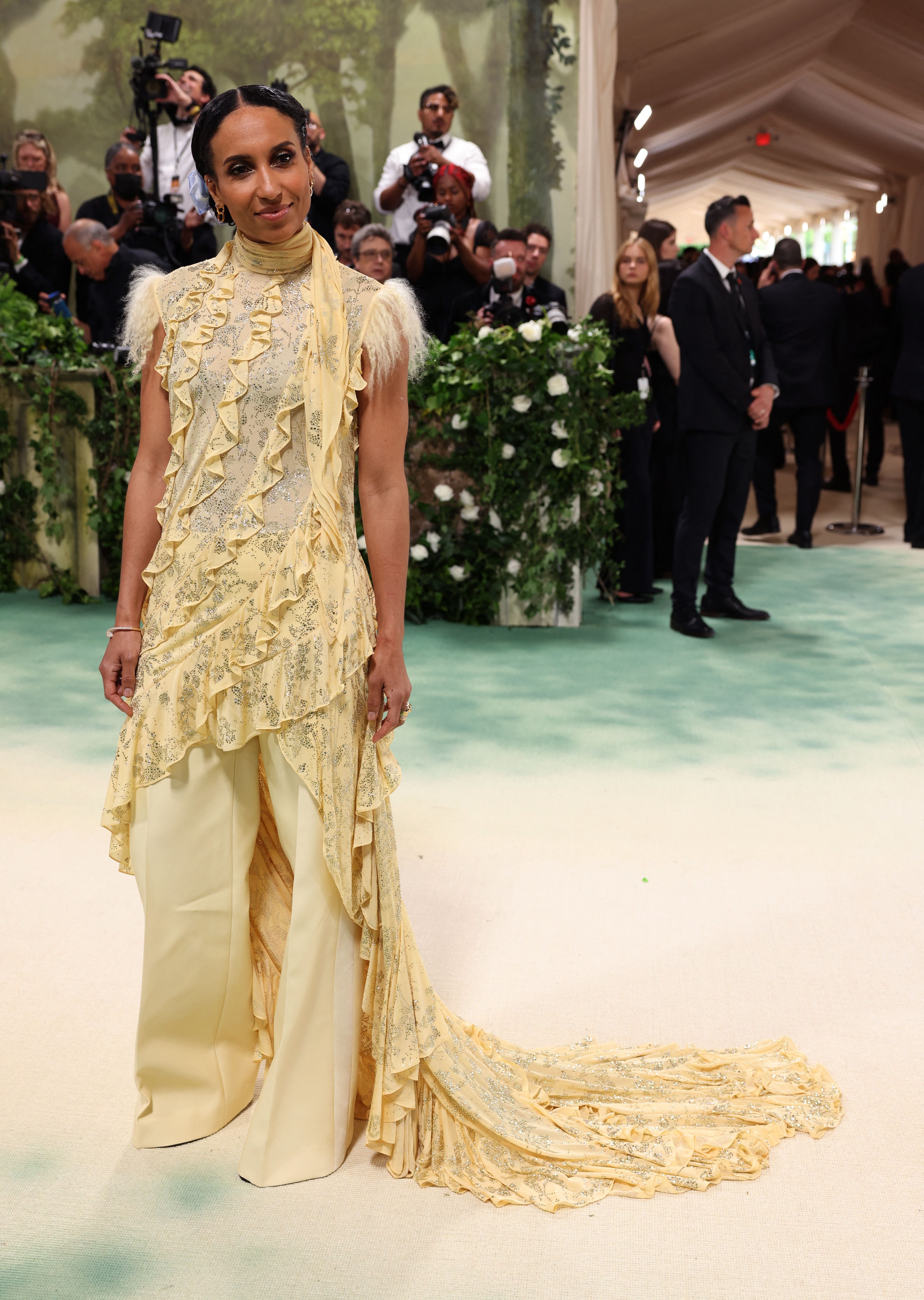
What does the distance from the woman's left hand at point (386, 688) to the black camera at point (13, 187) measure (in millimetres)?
5546

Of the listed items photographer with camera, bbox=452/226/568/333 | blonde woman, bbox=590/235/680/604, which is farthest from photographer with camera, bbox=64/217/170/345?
blonde woman, bbox=590/235/680/604

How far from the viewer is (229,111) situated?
1741mm

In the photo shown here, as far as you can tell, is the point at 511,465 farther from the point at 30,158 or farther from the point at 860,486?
the point at 860,486

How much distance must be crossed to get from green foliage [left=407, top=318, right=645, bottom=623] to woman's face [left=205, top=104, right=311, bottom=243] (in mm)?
3452

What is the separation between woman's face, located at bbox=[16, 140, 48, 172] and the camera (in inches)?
279

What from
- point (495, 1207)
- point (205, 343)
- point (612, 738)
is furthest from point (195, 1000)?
point (612, 738)

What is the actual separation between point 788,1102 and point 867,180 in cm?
1870

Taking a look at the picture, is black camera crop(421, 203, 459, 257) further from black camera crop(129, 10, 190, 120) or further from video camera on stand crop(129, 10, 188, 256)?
black camera crop(129, 10, 190, 120)

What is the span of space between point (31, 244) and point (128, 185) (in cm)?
94

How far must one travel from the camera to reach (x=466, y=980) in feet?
8.41

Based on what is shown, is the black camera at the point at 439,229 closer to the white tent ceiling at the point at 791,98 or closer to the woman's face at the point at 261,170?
the white tent ceiling at the point at 791,98

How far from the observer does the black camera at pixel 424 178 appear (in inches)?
261

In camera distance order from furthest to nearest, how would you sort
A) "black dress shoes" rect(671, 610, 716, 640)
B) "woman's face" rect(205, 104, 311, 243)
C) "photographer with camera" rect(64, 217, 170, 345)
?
"photographer with camera" rect(64, 217, 170, 345)
"black dress shoes" rect(671, 610, 716, 640)
"woman's face" rect(205, 104, 311, 243)

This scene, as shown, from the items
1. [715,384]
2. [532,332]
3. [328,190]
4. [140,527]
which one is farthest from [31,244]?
[140,527]
